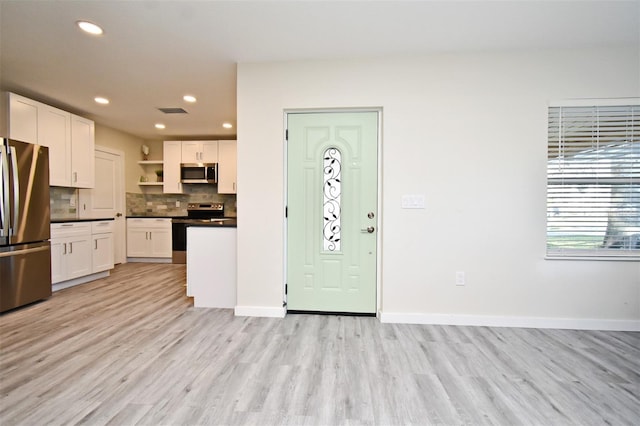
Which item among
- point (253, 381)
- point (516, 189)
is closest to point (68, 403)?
point (253, 381)

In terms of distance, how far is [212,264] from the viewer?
9.91ft

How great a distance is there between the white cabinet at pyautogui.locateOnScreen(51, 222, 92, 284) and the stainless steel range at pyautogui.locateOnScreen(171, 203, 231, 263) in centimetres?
149

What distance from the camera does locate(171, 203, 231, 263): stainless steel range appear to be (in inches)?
210

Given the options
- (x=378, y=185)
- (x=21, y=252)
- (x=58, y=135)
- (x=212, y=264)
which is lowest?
(x=212, y=264)

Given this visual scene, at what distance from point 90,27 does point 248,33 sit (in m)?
1.25

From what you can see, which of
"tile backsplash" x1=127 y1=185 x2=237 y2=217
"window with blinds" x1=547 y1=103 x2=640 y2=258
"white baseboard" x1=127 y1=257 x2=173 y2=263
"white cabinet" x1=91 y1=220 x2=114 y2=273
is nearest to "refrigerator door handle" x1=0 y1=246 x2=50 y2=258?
"white cabinet" x1=91 y1=220 x2=114 y2=273

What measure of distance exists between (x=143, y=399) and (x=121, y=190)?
5016mm

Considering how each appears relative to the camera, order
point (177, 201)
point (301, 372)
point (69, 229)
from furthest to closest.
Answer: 1. point (177, 201)
2. point (69, 229)
3. point (301, 372)

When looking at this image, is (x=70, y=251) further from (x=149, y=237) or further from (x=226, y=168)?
(x=226, y=168)

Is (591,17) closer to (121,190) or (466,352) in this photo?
(466,352)

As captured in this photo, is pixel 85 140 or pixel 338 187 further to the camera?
pixel 85 140

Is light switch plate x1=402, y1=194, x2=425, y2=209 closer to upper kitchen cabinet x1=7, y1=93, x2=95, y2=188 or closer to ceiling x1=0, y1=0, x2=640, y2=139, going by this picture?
ceiling x1=0, y1=0, x2=640, y2=139

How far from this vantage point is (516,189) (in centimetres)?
256

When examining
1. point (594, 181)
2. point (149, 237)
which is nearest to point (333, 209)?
point (594, 181)
